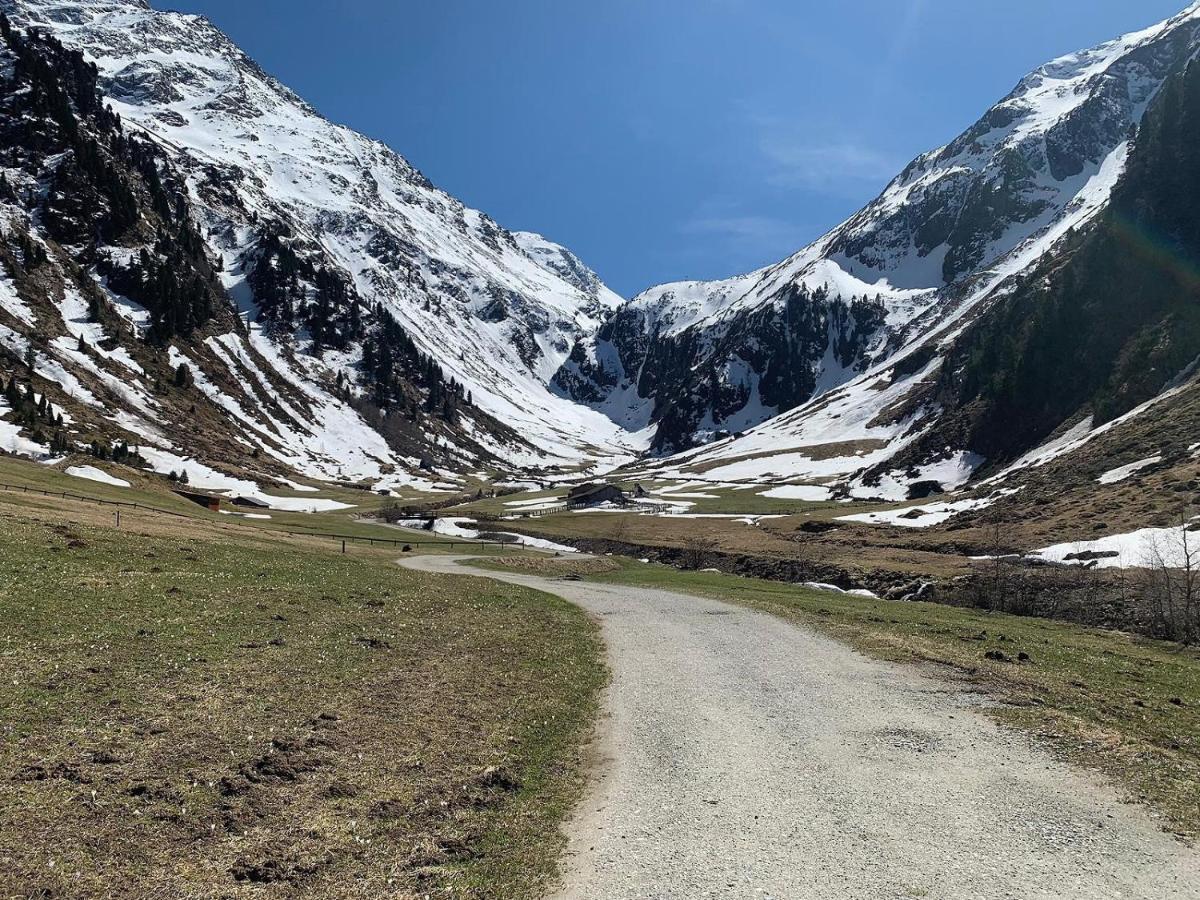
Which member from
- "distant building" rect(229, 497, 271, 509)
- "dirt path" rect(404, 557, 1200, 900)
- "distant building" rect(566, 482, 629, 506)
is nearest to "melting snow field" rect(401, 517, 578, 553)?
"distant building" rect(229, 497, 271, 509)

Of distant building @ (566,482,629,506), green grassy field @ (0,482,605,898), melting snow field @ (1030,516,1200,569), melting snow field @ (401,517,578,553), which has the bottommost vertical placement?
green grassy field @ (0,482,605,898)

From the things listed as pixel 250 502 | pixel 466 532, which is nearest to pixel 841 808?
pixel 466 532

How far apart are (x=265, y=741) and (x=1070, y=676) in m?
24.2

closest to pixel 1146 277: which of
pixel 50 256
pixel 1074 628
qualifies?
pixel 1074 628

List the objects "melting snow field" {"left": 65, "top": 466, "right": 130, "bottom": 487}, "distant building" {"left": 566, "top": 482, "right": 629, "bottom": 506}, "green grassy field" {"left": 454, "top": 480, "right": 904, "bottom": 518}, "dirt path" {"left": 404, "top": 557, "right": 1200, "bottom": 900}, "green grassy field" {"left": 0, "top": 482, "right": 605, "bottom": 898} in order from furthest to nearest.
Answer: "distant building" {"left": 566, "top": 482, "right": 629, "bottom": 506} → "green grassy field" {"left": 454, "top": 480, "right": 904, "bottom": 518} → "melting snow field" {"left": 65, "top": 466, "right": 130, "bottom": 487} → "dirt path" {"left": 404, "top": 557, "right": 1200, "bottom": 900} → "green grassy field" {"left": 0, "top": 482, "right": 605, "bottom": 898}

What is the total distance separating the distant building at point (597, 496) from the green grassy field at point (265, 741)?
4956 inches

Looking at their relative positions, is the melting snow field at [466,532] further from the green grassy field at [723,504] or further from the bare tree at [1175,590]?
the bare tree at [1175,590]

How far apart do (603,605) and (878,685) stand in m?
19.5

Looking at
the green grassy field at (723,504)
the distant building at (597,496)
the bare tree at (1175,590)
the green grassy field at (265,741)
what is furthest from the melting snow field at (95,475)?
the bare tree at (1175,590)

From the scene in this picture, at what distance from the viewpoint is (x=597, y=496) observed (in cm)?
15525

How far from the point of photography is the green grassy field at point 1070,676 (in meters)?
14.2

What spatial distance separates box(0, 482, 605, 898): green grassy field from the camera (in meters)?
9.48

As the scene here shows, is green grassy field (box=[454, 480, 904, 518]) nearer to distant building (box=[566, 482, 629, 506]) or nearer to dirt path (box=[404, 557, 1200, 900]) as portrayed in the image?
distant building (box=[566, 482, 629, 506])

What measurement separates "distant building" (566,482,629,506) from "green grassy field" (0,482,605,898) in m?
126
